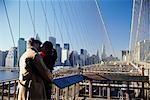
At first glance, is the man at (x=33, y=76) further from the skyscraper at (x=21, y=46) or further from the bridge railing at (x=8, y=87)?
the skyscraper at (x=21, y=46)

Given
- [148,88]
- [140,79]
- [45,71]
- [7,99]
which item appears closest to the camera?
[45,71]

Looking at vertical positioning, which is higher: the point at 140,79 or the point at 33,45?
the point at 33,45

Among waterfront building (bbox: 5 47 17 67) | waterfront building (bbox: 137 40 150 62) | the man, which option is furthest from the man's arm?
waterfront building (bbox: 137 40 150 62)

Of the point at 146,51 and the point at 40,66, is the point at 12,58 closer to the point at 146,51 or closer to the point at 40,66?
the point at 40,66

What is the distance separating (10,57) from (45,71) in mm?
4420

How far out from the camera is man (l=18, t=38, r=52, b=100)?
2.49 metres

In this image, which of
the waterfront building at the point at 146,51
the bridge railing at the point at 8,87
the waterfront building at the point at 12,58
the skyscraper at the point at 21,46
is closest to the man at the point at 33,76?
the bridge railing at the point at 8,87

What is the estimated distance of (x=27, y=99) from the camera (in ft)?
8.26

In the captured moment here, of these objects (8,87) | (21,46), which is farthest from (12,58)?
(8,87)

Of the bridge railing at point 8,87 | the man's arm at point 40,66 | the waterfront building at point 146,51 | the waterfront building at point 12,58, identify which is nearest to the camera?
the man's arm at point 40,66

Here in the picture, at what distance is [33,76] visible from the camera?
8.25ft

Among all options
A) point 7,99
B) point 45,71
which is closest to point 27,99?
point 45,71

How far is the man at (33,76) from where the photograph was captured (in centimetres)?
249

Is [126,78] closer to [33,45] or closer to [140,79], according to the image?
[140,79]
